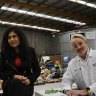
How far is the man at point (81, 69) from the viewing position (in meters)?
2.33

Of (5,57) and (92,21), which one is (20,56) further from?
(92,21)

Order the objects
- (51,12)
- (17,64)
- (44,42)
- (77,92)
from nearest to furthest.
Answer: (77,92), (17,64), (51,12), (44,42)

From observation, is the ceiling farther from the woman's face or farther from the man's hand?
the man's hand

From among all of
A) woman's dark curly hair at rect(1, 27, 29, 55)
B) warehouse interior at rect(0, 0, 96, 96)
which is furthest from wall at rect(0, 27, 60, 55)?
woman's dark curly hair at rect(1, 27, 29, 55)

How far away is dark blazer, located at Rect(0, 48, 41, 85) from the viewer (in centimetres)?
245

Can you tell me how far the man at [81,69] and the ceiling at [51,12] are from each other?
8.84 metres

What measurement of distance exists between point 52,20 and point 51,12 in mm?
4112

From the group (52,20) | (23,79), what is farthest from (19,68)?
(52,20)

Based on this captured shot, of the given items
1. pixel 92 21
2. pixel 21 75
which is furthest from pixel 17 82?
pixel 92 21

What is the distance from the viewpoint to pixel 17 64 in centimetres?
250

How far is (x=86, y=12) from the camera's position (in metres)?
14.7

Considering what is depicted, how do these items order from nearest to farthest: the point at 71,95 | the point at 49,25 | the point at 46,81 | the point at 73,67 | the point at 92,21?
the point at 71,95, the point at 73,67, the point at 46,81, the point at 92,21, the point at 49,25

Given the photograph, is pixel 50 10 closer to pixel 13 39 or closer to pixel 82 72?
pixel 13 39

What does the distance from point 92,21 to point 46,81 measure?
11.1 m
